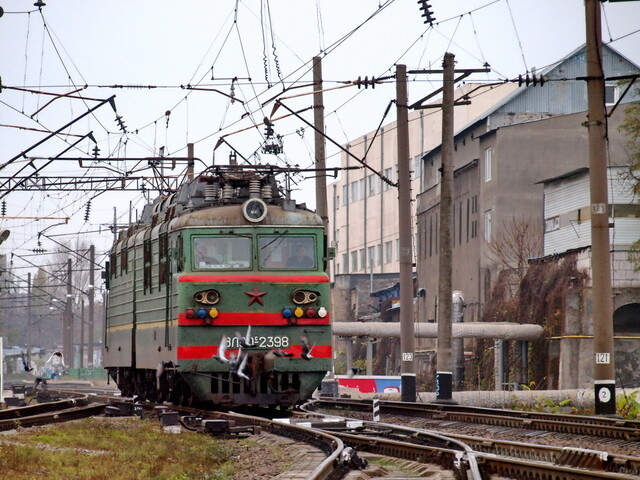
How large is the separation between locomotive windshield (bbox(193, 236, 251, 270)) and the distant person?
0.72 meters

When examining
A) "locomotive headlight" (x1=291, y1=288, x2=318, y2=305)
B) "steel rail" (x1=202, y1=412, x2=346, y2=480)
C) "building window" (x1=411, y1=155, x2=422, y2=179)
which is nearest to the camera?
"steel rail" (x1=202, y1=412, x2=346, y2=480)

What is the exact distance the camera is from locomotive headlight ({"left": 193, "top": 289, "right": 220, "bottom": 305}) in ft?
60.6

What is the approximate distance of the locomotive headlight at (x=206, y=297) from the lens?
18469 mm

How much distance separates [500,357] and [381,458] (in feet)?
107

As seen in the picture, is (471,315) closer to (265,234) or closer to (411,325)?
(411,325)

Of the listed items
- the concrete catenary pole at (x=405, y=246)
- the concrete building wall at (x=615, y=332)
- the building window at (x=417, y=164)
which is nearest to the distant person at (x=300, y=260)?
the concrete catenary pole at (x=405, y=246)

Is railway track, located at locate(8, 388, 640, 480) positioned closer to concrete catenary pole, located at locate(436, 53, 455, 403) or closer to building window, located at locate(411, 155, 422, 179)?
concrete catenary pole, located at locate(436, 53, 455, 403)

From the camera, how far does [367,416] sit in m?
20.9

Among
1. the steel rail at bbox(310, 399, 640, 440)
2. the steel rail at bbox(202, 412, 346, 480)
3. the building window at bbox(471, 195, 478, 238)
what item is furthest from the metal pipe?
the steel rail at bbox(202, 412, 346, 480)

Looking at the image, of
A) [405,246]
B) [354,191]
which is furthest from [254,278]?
[354,191]

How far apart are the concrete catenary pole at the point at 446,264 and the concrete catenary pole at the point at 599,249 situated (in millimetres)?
4963

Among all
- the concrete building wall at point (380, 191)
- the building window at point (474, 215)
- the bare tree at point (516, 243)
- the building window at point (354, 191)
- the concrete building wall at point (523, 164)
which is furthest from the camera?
the building window at point (354, 191)

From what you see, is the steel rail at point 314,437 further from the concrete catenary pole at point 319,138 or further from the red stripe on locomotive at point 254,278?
the concrete catenary pole at point 319,138

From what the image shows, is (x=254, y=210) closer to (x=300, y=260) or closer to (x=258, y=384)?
(x=300, y=260)
